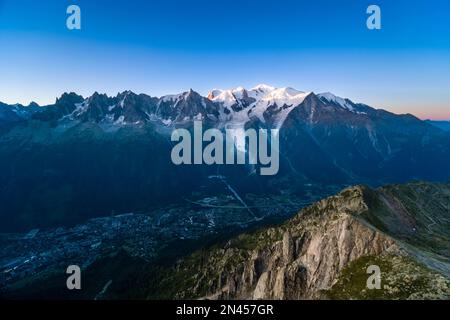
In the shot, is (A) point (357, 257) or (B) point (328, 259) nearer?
(A) point (357, 257)

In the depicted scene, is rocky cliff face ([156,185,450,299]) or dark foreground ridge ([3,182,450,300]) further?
rocky cliff face ([156,185,450,299])

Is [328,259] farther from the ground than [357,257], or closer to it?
closer to it

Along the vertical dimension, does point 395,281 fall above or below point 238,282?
above

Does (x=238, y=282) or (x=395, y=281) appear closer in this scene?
(x=395, y=281)

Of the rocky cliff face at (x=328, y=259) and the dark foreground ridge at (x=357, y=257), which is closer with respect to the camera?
the dark foreground ridge at (x=357, y=257)
